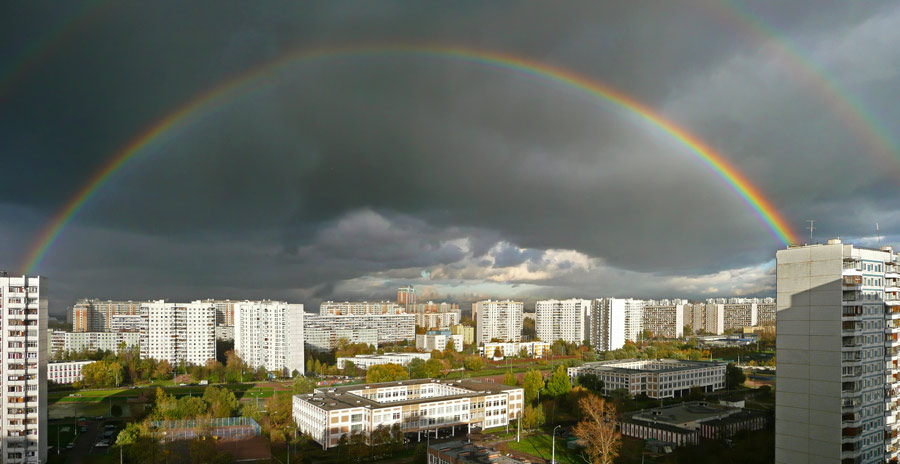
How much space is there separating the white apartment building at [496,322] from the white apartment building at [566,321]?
3.71 meters

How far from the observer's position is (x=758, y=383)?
40.9 meters

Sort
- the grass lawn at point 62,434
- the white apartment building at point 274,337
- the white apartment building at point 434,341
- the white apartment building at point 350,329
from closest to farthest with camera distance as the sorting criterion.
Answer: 1. the grass lawn at point 62,434
2. the white apartment building at point 274,337
3. the white apartment building at point 350,329
4. the white apartment building at point 434,341

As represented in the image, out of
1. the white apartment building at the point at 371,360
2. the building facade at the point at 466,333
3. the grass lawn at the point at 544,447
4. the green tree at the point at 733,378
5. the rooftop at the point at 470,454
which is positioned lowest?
the building facade at the point at 466,333

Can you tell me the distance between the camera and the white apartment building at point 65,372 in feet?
131

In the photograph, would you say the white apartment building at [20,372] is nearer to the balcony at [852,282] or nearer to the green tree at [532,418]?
the green tree at [532,418]

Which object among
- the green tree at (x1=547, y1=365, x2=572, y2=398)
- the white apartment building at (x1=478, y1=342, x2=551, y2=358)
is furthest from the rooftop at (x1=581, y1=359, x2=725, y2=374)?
the white apartment building at (x1=478, y1=342, x2=551, y2=358)

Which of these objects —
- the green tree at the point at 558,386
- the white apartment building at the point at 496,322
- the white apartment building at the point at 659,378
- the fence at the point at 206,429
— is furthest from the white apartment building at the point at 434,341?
the fence at the point at 206,429

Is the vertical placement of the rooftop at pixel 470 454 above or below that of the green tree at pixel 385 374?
above

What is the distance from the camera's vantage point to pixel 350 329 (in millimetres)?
58500

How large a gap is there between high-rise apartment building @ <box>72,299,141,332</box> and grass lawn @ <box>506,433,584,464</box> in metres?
53.2

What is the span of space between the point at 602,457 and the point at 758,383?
29.3 metres

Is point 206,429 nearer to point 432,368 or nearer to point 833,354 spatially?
point 833,354

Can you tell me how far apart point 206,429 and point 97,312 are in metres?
55.4

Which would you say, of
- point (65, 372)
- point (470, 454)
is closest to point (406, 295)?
point (65, 372)
